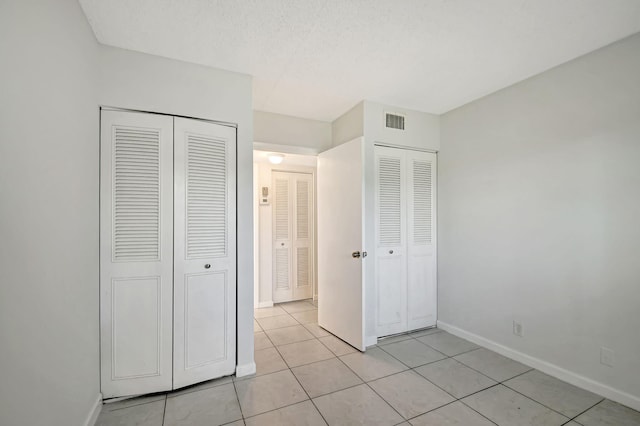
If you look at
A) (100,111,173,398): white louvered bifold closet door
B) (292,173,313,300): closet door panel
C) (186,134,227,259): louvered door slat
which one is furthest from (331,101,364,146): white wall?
(100,111,173,398): white louvered bifold closet door

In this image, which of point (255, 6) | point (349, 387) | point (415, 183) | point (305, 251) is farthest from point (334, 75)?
point (305, 251)

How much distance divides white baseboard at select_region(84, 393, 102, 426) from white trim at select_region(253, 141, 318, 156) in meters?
2.45

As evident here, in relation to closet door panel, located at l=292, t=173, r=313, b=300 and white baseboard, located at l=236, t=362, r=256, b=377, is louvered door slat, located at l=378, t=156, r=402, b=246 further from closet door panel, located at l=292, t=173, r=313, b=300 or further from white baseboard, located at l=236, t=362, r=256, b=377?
closet door panel, located at l=292, t=173, r=313, b=300

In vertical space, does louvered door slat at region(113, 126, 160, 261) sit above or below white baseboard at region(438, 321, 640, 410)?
above

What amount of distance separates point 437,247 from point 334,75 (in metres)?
2.33

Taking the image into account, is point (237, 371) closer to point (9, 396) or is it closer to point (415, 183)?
point (9, 396)

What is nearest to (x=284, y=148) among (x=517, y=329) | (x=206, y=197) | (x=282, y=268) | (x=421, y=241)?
(x=206, y=197)

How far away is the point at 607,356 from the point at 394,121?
2.68 meters

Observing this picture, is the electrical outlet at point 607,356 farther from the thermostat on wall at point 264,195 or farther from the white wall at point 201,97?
the thermostat on wall at point 264,195

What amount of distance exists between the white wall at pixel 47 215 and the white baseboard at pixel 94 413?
0.04 meters

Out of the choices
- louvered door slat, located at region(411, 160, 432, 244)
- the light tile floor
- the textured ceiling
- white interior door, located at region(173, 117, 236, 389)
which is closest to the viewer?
the textured ceiling

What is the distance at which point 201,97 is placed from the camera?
2.23 m

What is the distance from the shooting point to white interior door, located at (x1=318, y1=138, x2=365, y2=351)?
9.11ft

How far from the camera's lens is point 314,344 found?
293 centimetres
